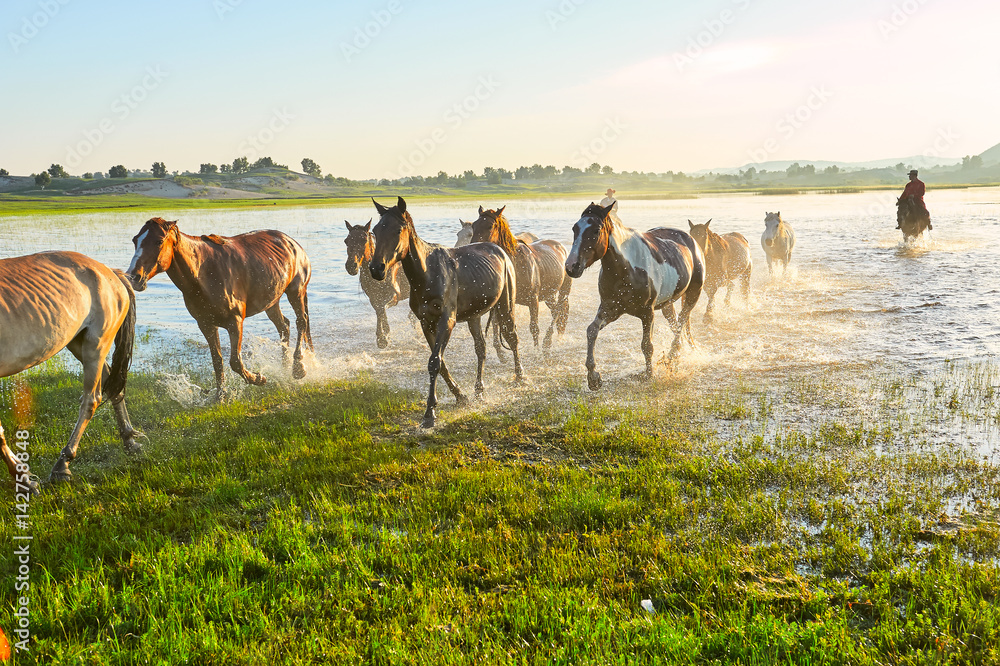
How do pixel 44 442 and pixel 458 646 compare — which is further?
pixel 44 442

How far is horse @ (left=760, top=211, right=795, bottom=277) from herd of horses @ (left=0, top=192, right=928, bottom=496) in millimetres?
7308

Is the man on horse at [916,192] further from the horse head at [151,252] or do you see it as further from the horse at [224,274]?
the horse head at [151,252]

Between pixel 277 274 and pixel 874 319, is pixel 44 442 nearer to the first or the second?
pixel 277 274

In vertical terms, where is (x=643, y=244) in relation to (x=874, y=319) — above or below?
above

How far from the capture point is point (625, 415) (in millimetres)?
7453

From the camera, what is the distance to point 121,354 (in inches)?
254

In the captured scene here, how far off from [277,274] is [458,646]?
774 cm

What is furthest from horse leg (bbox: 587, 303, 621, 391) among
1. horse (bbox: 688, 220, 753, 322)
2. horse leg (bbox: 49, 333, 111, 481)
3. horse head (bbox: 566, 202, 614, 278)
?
horse leg (bbox: 49, 333, 111, 481)

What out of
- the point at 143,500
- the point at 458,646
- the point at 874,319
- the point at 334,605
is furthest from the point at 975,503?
the point at 874,319

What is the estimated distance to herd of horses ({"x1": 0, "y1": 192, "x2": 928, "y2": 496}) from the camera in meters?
5.54

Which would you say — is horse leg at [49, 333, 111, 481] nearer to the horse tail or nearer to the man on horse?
the horse tail

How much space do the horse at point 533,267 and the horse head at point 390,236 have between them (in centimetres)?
322

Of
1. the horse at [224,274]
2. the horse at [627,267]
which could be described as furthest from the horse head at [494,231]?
the horse at [224,274]

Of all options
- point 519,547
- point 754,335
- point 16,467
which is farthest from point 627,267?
point 16,467
